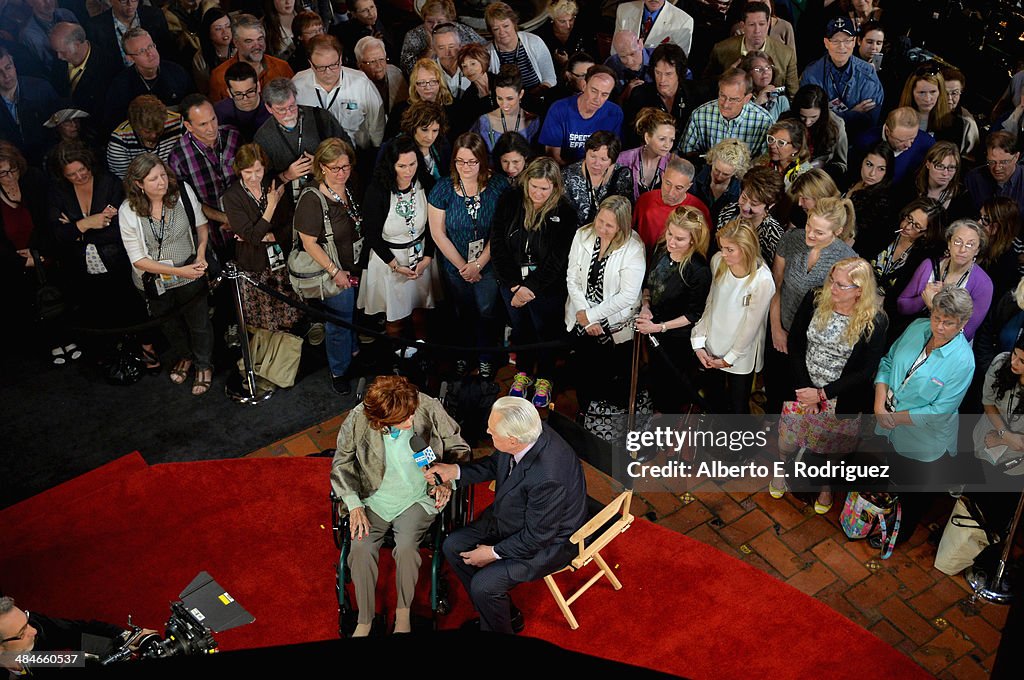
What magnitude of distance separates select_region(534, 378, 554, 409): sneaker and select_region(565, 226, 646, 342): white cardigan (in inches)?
24.4

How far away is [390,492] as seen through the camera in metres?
4.74

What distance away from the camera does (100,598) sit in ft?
16.6

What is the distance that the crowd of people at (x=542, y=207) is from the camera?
529cm

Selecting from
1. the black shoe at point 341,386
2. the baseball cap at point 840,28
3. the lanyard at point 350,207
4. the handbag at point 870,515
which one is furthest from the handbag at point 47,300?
the baseball cap at point 840,28

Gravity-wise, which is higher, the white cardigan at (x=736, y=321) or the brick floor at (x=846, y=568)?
the white cardigan at (x=736, y=321)

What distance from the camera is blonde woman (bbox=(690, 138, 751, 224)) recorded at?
5.82 metres

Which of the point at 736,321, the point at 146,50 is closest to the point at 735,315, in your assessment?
the point at 736,321

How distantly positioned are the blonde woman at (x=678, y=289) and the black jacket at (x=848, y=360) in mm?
525

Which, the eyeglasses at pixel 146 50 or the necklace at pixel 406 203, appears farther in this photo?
the eyeglasses at pixel 146 50

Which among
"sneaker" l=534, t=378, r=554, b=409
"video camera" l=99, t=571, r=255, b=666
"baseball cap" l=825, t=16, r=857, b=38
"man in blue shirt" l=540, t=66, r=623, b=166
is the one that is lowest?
"sneaker" l=534, t=378, r=554, b=409

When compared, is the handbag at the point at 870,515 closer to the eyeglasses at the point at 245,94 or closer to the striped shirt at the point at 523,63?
the striped shirt at the point at 523,63

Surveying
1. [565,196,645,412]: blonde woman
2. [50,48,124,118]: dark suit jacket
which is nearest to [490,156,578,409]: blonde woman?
[565,196,645,412]: blonde woman

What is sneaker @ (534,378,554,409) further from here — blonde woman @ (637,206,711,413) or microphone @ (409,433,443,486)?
microphone @ (409,433,443,486)

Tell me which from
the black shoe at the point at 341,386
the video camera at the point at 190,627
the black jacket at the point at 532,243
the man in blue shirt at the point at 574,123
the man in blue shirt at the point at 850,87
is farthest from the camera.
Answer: the man in blue shirt at the point at 850,87
